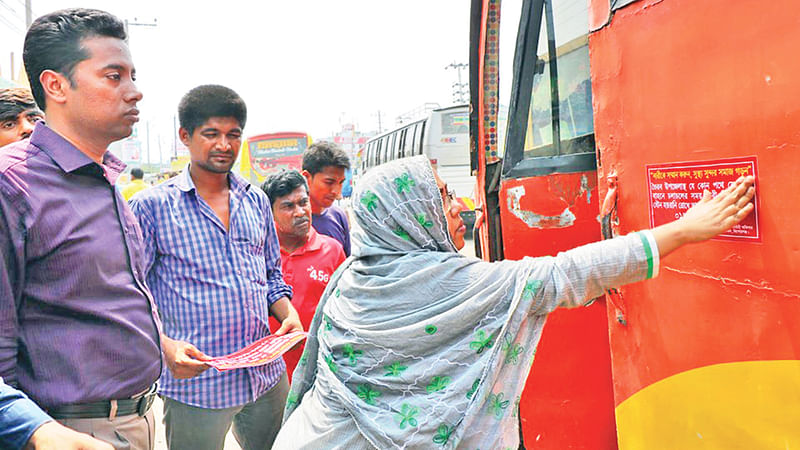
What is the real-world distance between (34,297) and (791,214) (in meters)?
1.63

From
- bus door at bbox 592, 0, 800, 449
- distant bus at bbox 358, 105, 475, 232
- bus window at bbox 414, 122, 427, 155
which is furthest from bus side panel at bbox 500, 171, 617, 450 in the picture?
bus window at bbox 414, 122, 427, 155

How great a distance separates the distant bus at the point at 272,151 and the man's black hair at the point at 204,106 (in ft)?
56.1

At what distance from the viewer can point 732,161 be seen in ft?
4.43

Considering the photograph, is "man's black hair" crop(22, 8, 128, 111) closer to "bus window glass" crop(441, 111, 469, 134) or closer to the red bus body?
the red bus body

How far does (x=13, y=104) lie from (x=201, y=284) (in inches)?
52.6

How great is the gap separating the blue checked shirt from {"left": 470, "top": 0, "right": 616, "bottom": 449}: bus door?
1111mm

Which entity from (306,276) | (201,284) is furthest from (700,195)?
(306,276)

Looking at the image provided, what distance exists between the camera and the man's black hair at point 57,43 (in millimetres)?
1483

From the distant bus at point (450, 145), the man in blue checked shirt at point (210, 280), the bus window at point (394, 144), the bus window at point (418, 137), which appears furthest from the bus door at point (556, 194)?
the bus window at point (394, 144)

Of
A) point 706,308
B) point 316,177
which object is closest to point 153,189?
point 316,177

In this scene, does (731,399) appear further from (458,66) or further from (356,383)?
(458,66)

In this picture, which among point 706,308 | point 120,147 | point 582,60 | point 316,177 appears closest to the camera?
point 706,308

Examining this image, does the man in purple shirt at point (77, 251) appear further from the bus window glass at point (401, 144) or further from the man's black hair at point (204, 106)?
the bus window glass at point (401, 144)

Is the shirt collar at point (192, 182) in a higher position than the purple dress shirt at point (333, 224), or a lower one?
higher
